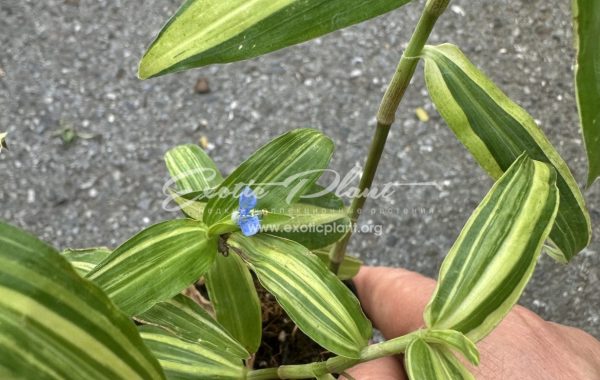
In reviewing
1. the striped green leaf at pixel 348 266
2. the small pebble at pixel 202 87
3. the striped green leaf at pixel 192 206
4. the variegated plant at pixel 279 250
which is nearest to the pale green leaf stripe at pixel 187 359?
the variegated plant at pixel 279 250

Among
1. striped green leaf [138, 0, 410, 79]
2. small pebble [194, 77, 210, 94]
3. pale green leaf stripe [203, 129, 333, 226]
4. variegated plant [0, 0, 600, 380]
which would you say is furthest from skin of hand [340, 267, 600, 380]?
small pebble [194, 77, 210, 94]

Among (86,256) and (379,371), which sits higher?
(86,256)

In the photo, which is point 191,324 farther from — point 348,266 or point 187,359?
point 348,266

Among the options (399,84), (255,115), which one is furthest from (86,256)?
(255,115)

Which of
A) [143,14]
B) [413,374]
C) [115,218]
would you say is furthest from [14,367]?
[143,14]

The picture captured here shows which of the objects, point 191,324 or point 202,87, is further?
point 202,87

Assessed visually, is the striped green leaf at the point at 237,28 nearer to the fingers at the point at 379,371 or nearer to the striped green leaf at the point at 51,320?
the striped green leaf at the point at 51,320

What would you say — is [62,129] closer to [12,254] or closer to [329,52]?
[329,52]
